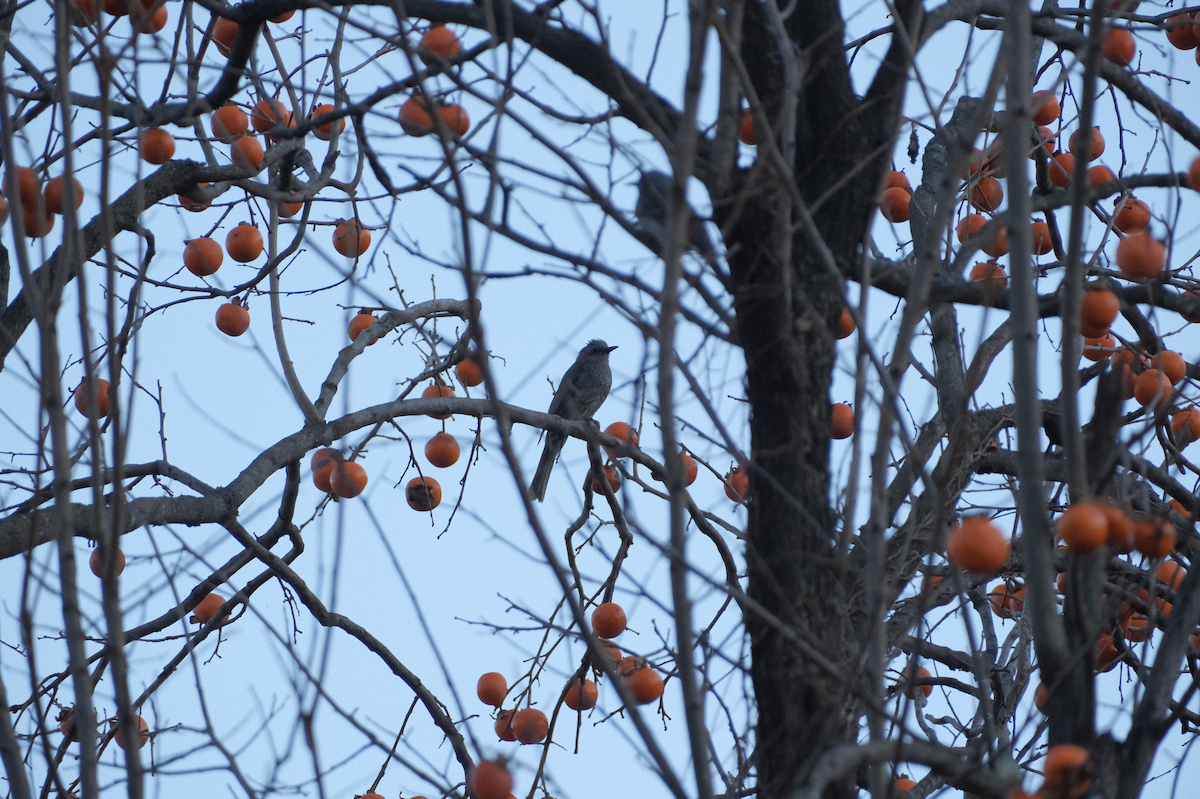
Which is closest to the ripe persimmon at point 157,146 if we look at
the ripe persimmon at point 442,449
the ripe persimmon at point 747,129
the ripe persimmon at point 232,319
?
the ripe persimmon at point 232,319

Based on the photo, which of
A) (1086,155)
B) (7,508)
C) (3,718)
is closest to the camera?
(1086,155)

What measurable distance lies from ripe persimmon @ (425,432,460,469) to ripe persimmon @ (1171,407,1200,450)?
266 centimetres

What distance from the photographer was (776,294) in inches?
90.1

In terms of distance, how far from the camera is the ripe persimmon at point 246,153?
3555 mm

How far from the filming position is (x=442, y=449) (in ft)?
15.1

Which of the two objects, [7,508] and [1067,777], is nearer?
[1067,777]

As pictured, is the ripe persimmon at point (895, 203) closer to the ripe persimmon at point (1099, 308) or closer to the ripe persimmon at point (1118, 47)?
the ripe persimmon at point (1118, 47)

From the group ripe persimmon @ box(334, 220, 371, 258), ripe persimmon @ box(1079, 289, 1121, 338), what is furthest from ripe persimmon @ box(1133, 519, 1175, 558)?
ripe persimmon @ box(334, 220, 371, 258)

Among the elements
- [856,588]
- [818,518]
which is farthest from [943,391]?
[818,518]

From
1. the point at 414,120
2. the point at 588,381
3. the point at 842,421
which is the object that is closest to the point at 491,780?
the point at 414,120

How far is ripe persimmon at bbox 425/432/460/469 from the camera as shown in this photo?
4.59 m

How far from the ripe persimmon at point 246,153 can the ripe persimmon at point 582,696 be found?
197cm

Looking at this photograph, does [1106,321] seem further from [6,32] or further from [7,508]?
[6,32]

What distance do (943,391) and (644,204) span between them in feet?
7.06
